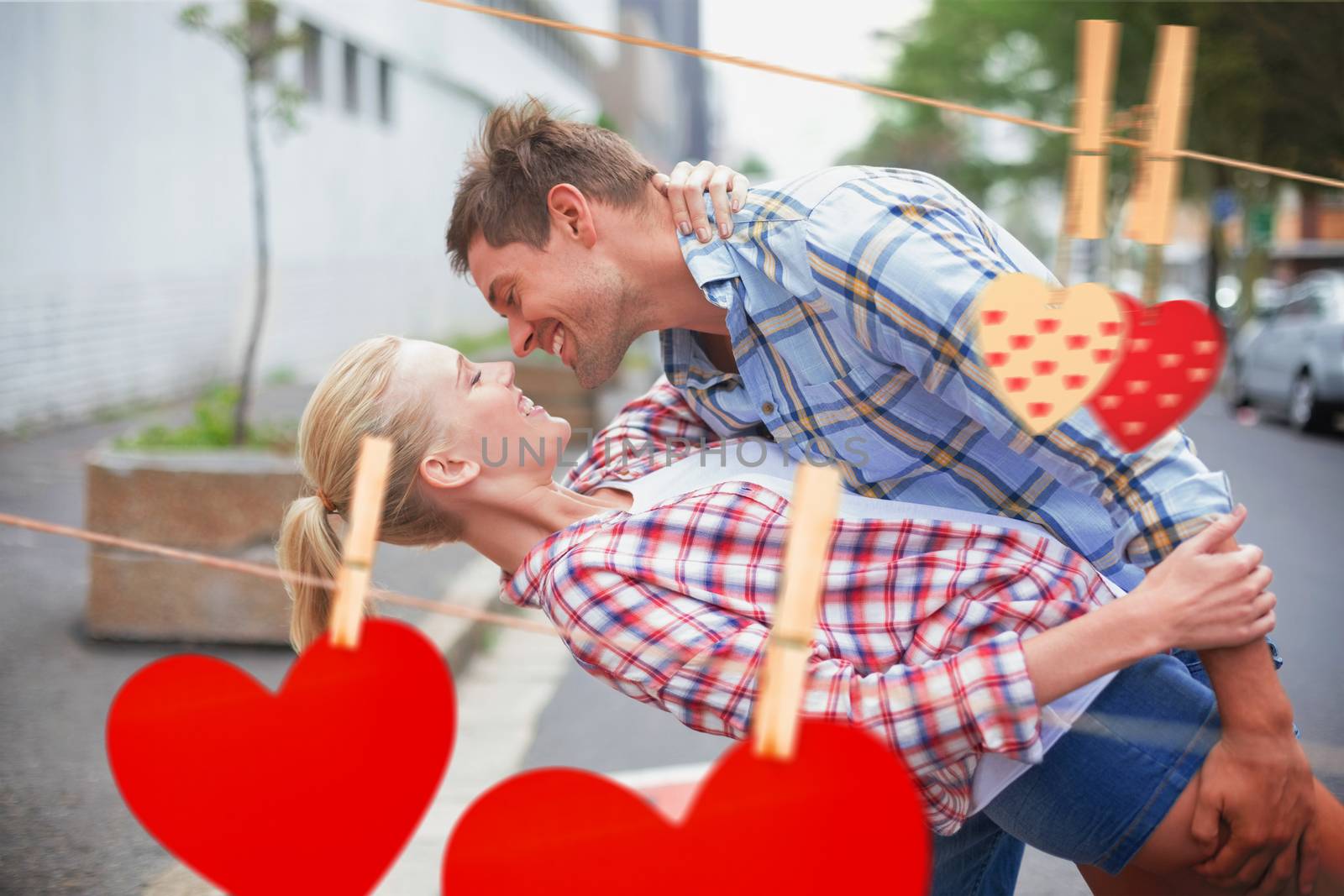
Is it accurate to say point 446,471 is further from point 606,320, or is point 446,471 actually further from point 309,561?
point 606,320

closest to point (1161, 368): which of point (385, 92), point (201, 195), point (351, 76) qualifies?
point (201, 195)

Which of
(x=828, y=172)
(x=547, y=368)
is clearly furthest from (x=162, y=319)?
(x=828, y=172)

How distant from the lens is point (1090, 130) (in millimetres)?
1046

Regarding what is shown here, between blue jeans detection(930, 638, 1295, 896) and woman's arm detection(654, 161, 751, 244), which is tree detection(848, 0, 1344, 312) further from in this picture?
blue jeans detection(930, 638, 1295, 896)

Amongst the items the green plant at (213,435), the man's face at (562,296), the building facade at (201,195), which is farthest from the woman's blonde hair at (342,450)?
the green plant at (213,435)

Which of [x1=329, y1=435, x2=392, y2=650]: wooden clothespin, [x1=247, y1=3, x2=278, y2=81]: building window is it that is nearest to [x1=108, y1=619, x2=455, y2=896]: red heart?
[x1=329, y1=435, x2=392, y2=650]: wooden clothespin

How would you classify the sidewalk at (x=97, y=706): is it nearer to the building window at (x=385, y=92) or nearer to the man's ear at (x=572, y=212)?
the man's ear at (x=572, y=212)

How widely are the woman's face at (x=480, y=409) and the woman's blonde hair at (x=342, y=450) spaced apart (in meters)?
0.02

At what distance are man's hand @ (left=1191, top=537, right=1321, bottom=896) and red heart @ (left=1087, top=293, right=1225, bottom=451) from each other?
0.21 metres

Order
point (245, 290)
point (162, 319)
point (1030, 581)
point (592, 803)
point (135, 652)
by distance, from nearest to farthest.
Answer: point (592, 803) < point (1030, 581) < point (135, 652) < point (162, 319) < point (245, 290)

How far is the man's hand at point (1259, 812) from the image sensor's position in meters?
1.23

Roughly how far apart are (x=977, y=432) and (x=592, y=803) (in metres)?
0.66

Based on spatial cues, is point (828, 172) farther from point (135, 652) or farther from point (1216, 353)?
point (135, 652)

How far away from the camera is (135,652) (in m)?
3.87
